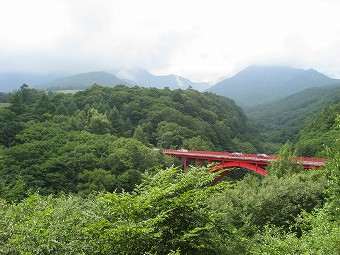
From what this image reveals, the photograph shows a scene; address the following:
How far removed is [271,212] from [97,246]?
433 inches

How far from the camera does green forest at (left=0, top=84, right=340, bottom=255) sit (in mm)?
8328

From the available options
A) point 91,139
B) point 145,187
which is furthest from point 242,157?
point 145,187

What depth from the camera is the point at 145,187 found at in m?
10.3

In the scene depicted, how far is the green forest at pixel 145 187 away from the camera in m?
8.33

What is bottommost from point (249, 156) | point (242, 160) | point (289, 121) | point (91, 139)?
point (289, 121)

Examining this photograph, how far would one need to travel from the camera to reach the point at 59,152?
4216 centimetres

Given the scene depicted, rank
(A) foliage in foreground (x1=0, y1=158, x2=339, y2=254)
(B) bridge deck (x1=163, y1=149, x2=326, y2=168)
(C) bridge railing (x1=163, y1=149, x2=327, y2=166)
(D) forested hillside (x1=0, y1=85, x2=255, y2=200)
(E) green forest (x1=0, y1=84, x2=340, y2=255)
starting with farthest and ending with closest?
(D) forested hillside (x1=0, y1=85, x2=255, y2=200) < (B) bridge deck (x1=163, y1=149, x2=326, y2=168) < (C) bridge railing (x1=163, y1=149, x2=327, y2=166) < (E) green forest (x1=0, y1=84, x2=340, y2=255) < (A) foliage in foreground (x1=0, y1=158, x2=339, y2=254)

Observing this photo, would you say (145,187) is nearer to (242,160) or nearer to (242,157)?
(242,160)

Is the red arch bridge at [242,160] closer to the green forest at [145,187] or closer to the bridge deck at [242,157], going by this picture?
the bridge deck at [242,157]

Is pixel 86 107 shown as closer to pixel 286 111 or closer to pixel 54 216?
pixel 54 216

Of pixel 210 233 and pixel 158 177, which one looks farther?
pixel 158 177

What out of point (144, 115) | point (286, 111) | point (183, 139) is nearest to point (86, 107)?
point (144, 115)

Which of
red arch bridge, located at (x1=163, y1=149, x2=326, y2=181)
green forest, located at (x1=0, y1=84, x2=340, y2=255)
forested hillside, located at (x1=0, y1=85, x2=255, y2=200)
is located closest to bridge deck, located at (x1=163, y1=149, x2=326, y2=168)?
red arch bridge, located at (x1=163, y1=149, x2=326, y2=181)

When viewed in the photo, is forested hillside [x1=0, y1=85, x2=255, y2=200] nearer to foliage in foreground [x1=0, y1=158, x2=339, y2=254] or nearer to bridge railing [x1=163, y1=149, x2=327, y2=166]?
bridge railing [x1=163, y1=149, x2=327, y2=166]
